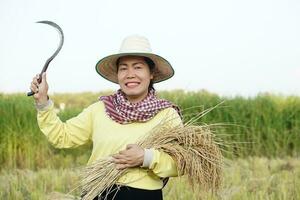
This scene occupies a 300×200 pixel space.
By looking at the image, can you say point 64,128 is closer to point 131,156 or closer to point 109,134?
point 109,134

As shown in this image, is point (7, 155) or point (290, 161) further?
point (7, 155)

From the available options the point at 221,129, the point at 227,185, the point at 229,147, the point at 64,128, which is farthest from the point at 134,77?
the point at 221,129

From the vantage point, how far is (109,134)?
2662 millimetres

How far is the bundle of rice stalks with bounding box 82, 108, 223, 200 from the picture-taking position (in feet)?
8.80

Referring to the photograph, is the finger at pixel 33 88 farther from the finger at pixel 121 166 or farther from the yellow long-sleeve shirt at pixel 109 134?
the finger at pixel 121 166

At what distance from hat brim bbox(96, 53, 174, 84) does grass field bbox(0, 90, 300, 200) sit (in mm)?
2211

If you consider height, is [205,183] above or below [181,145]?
below

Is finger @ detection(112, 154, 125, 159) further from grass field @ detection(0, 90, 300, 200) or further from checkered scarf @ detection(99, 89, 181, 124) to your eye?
grass field @ detection(0, 90, 300, 200)

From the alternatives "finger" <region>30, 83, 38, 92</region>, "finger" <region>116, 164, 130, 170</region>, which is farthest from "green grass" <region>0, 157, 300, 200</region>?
"finger" <region>30, 83, 38, 92</region>

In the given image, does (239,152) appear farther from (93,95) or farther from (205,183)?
(93,95)

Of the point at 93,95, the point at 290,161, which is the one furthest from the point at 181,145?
the point at 93,95

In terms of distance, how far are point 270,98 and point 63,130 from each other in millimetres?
6331

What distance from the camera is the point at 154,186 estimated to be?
266 cm

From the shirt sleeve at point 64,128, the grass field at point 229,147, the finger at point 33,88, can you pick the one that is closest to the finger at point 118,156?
the shirt sleeve at point 64,128
